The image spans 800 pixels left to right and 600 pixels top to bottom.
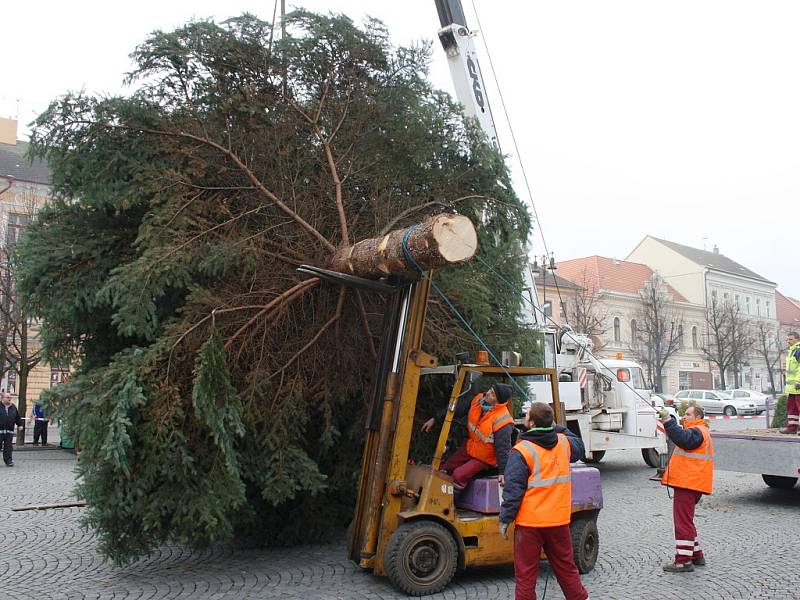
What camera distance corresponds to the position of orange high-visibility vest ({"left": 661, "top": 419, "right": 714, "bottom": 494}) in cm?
680

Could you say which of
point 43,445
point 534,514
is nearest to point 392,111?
point 534,514

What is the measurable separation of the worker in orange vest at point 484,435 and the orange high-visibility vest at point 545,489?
130cm

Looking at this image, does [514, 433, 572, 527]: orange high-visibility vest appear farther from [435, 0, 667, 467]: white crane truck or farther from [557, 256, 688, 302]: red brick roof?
[557, 256, 688, 302]: red brick roof

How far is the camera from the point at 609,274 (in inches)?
2167

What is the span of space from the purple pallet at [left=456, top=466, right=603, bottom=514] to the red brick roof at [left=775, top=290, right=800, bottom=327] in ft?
236

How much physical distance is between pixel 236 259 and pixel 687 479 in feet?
15.1

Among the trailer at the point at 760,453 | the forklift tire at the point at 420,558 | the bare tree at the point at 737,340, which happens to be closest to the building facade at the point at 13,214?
the forklift tire at the point at 420,558

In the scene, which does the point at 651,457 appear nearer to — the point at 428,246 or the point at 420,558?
the point at 420,558

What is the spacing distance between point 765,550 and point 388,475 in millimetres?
4330

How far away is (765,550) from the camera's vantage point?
7762 mm

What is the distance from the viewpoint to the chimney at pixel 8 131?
122ft

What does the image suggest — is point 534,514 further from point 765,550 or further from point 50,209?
point 50,209

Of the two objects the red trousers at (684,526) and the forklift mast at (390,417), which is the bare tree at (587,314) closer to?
the red trousers at (684,526)

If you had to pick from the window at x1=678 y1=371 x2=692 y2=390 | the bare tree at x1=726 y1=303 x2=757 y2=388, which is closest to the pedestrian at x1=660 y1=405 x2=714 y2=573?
the bare tree at x1=726 y1=303 x2=757 y2=388
